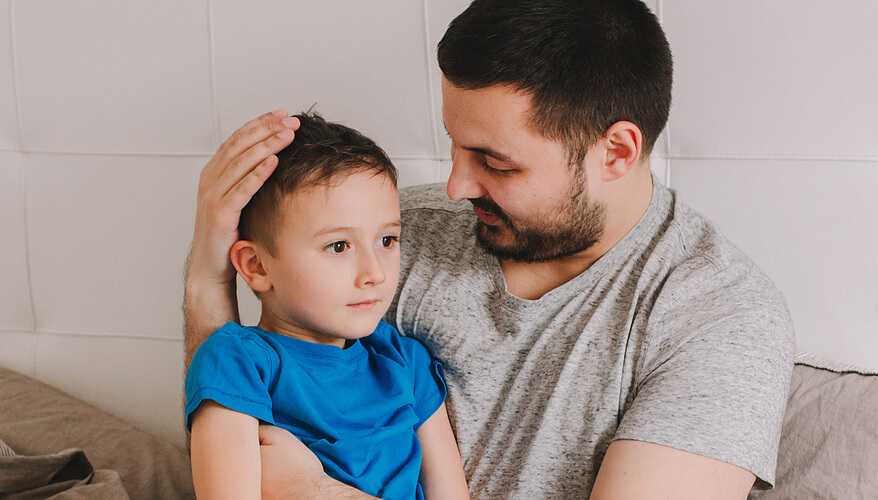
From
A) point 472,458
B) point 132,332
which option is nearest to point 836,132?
point 472,458

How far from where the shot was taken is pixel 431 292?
1.35 m

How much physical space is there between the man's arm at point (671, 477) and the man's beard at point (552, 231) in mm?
357

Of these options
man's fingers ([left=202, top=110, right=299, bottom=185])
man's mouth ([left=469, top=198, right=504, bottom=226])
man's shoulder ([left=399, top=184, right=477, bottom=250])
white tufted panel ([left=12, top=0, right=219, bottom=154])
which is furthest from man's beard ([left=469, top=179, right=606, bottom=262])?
white tufted panel ([left=12, top=0, right=219, bottom=154])

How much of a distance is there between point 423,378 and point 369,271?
0.25 m

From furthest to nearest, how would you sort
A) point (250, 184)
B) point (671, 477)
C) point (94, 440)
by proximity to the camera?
point (94, 440), point (250, 184), point (671, 477)

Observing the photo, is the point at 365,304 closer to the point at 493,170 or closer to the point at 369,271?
the point at 369,271

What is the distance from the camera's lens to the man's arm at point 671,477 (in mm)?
1015

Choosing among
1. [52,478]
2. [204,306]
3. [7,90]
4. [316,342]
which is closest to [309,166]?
[316,342]

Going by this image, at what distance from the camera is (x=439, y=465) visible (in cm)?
124

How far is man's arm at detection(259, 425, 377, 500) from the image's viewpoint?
1.04m

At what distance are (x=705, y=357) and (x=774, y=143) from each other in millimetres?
482

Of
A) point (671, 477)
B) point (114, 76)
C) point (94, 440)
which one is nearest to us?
point (671, 477)

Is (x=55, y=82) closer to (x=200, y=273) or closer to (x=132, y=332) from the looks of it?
(x=132, y=332)

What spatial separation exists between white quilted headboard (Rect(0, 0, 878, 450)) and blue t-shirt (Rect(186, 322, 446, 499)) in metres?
0.53
